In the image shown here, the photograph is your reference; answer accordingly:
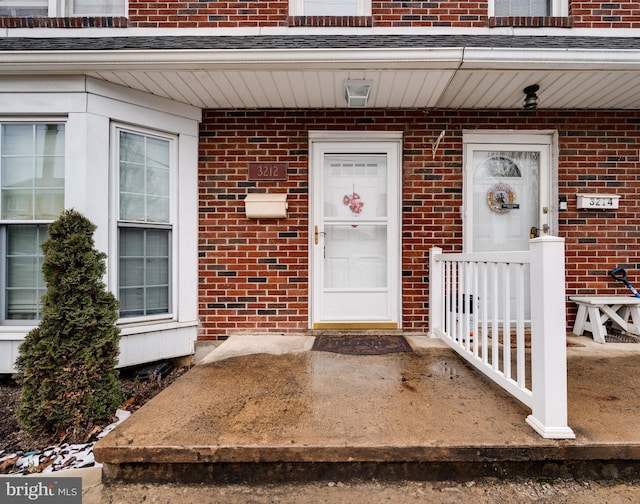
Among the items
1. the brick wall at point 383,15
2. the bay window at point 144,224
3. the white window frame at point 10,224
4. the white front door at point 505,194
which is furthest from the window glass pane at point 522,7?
the white window frame at point 10,224

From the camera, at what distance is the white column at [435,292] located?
126 inches

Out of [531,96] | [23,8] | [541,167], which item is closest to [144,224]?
[23,8]

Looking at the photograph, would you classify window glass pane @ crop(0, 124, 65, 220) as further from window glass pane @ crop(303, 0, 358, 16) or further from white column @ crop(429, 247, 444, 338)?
white column @ crop(429, 247, 444, 338)

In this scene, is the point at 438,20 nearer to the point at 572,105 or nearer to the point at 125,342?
the point at 572,105

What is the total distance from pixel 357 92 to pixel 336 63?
0.37 meters

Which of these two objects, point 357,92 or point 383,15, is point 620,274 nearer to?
point 357,92

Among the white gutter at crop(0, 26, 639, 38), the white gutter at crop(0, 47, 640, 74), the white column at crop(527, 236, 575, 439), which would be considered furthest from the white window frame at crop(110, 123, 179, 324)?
the white column at crop(527, 236, 575, 439)

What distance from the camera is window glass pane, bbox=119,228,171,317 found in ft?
10.2

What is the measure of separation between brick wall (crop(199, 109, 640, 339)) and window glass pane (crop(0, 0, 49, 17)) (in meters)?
1.88

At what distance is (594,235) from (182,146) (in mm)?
4232

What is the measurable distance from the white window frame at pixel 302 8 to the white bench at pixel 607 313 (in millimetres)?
3549

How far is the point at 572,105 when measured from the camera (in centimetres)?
335

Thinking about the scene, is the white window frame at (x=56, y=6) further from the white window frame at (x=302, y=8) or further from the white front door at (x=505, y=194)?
the white front door at (x=505, y=194)

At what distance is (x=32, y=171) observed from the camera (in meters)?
2.92
